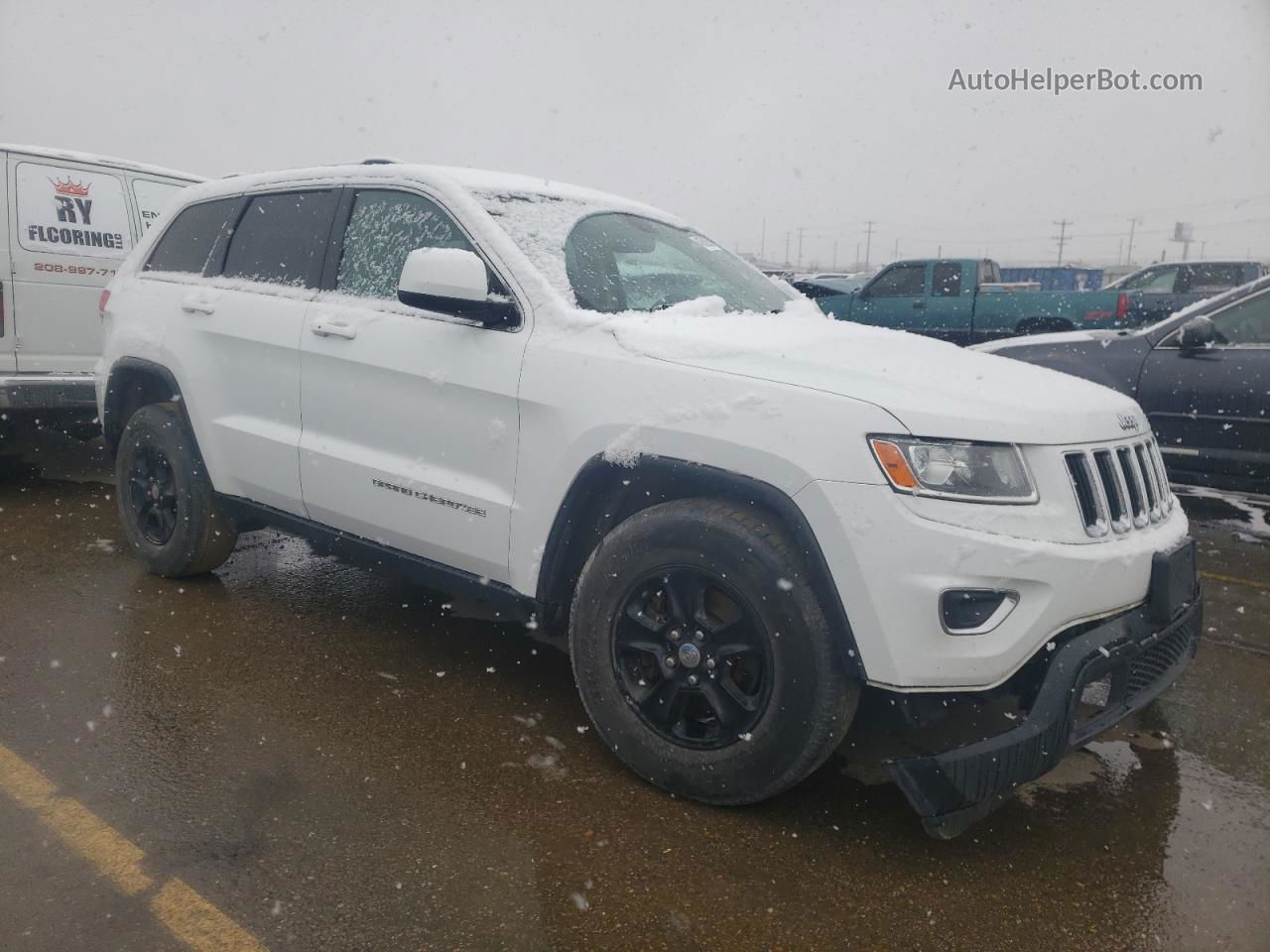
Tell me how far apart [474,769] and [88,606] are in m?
2.35

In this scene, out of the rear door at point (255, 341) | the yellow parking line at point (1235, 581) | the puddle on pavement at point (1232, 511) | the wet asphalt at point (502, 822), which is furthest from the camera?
the puddle on pavement at point (1232, 511)

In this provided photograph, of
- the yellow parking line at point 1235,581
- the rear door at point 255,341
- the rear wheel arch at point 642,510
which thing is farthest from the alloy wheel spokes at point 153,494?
the yellow parking line at point 1235,581

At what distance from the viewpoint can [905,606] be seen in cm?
237

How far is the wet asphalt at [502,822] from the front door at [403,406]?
2.04 ft

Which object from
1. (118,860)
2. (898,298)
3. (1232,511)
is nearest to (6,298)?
(118,860)

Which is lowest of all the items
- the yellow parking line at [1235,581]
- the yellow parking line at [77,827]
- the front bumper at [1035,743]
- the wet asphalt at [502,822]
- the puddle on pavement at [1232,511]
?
the wet asphalt at [502,822]

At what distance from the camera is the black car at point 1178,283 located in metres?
14.4

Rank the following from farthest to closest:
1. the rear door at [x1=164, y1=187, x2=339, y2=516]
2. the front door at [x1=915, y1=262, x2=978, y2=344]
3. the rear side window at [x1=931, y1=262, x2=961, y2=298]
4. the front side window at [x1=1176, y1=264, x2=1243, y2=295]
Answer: the rear side window at [x1=931, y1=262, x2=961, y2=298] → the front door at [x1=915, y1=262, x2=978, y2=344] → the front side window at [x1=1176, y1=264, x2=1243, y2=295] → the rear door at [x1=164, y1=187, x2=339, y2=516]

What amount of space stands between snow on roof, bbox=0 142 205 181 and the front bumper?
674 cm

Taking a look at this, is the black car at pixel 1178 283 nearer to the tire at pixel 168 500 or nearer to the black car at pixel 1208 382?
the black car at pixel 1208 382

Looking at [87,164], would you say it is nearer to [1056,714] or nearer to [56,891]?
[56,891]

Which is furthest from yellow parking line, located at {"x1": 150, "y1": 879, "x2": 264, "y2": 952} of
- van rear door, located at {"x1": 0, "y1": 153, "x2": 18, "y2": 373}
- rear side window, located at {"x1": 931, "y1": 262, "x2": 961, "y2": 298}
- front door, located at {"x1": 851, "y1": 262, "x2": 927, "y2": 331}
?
rear side window, located at {"x1": 931, "y1": 262, "x2": 961, "y2": 298}

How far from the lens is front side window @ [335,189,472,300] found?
3529 millimetres

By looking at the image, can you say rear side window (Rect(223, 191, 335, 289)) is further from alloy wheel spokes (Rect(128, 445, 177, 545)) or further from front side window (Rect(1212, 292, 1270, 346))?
front side window (Rect(1212, 292, 1270, 346))
